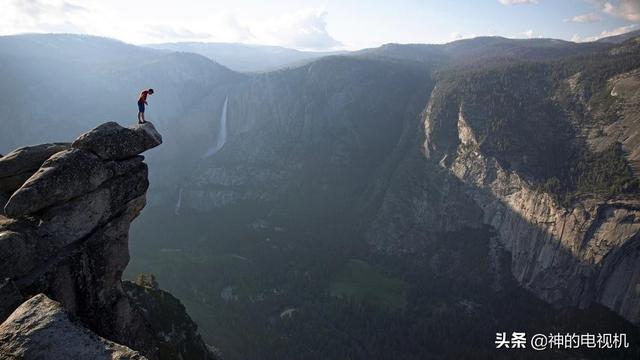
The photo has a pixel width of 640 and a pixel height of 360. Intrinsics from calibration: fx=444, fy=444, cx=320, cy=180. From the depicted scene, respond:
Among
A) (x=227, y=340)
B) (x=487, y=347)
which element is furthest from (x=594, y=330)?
(x=227, y=340)

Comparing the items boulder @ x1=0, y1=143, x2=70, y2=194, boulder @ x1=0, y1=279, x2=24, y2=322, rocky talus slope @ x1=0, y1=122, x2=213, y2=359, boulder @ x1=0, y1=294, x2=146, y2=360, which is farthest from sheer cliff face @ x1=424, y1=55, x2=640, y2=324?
boulder @ x1=0, y1=279, x2=24, y2=322

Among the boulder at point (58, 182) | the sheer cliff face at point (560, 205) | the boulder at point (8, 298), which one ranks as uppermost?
the boulder at point (58, 182)

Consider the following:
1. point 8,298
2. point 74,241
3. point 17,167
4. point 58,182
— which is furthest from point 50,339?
point 17,167

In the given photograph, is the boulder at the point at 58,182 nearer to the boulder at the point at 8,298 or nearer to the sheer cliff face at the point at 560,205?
the boulder at the point at 8,298

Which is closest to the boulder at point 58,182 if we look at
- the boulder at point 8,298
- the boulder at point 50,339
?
the boulder at point 8,298

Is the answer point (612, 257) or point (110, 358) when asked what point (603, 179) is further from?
point (110, 358)

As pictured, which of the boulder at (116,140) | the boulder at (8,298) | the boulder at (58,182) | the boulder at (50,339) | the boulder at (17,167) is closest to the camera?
the boulder at (50,339)

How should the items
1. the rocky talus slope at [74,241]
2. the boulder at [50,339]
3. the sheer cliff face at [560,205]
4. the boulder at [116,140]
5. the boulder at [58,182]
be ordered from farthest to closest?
the sheer cliff face at [560,205] < the boulder at [116,140] < the boulder at [58,182] < the rocky talus slope at [74,241] < the boulder at [50,339]
